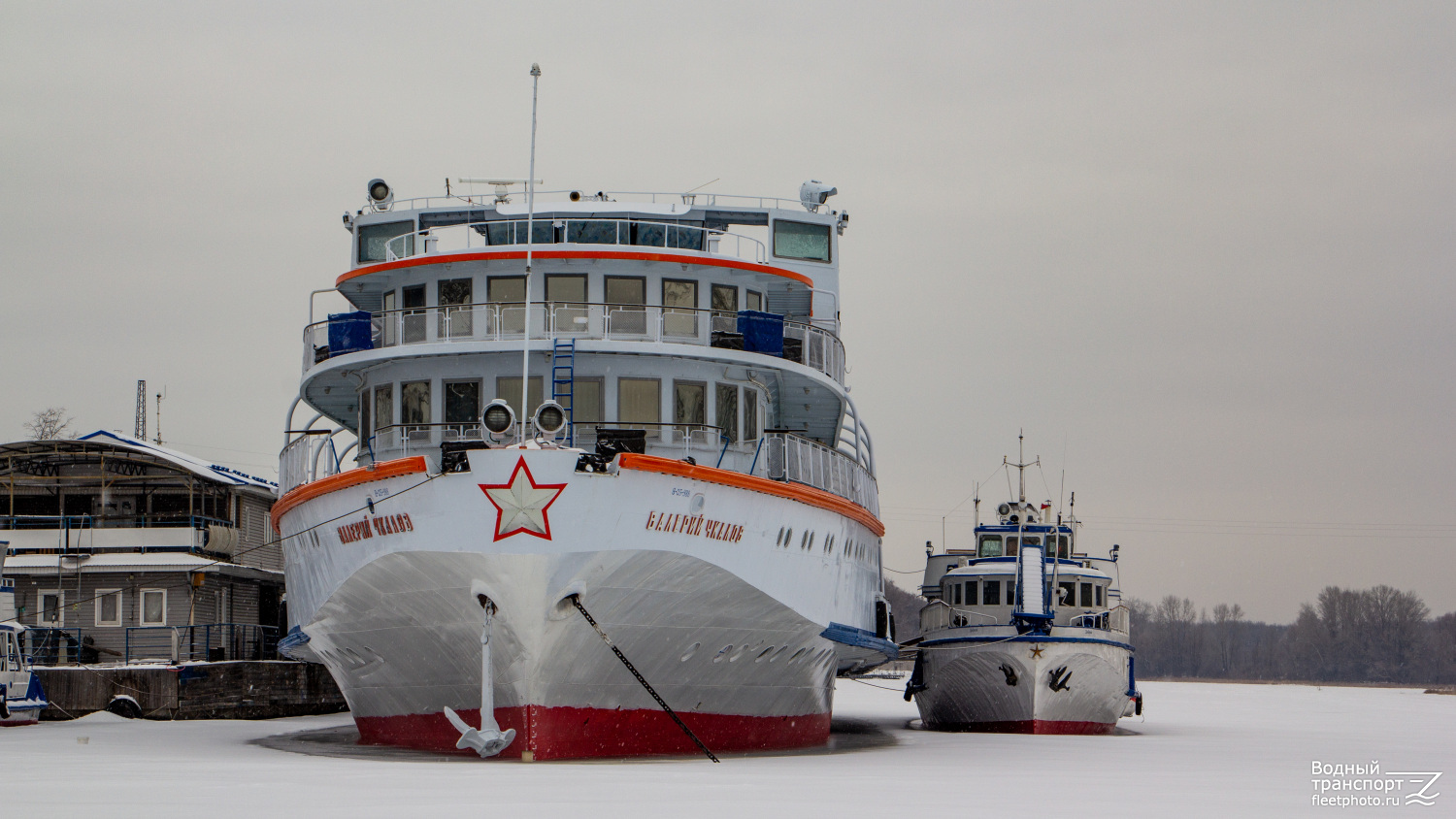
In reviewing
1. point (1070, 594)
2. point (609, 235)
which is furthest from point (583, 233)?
point (1070, 594)

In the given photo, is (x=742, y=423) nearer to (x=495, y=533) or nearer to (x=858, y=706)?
(x=495, y=533)

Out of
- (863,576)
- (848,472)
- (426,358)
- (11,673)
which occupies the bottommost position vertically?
(11,673)

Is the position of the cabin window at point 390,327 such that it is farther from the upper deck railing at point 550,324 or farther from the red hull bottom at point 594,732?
the red hull bottom at point 594,732

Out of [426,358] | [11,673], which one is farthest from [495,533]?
[11,673]

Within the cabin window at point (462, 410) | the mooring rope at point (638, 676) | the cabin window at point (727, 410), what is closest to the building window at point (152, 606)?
the cabin window at point (462, 410)

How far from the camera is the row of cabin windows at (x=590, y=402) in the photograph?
22578mm

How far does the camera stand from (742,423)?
24.0 m

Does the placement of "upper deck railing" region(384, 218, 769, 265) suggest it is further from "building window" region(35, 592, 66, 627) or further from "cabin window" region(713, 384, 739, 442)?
"building window" region(35, 592, 66, 627)

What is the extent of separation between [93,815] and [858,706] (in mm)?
42034

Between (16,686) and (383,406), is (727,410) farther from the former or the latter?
(16,686)

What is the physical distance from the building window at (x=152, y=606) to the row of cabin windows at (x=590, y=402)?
56.5 feet

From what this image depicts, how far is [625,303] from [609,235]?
11.6ft

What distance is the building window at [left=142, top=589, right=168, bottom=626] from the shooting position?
3856 centimetres

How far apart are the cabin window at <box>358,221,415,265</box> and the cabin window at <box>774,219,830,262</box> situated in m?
6.94
